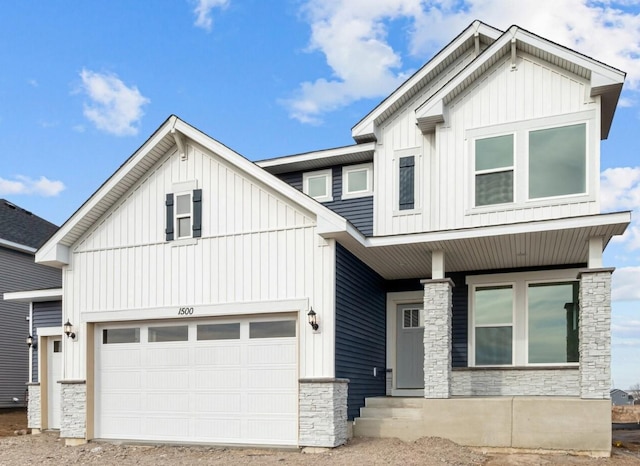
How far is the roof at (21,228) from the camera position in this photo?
21.3 meters

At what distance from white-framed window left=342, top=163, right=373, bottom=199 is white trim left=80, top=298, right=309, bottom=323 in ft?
12.2

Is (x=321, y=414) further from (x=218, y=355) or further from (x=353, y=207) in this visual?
(x=353, y=207)

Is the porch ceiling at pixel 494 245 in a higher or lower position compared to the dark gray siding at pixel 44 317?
higher

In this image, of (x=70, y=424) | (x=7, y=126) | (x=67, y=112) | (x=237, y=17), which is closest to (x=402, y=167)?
(x=237, y=17)

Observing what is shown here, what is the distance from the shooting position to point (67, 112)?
63.0 feet

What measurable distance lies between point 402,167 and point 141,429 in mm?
7655

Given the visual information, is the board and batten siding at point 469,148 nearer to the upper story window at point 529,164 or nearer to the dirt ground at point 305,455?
the upper story window at point 529,164

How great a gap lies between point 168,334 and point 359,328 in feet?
12.8

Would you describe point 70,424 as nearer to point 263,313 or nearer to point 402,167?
point 263,313

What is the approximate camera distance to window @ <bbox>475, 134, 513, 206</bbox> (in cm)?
1097

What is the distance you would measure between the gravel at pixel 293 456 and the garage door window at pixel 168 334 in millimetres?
2062

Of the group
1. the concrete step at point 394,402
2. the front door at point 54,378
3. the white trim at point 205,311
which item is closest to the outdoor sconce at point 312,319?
the white trim at point 205,311

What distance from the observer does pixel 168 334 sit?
463 inches

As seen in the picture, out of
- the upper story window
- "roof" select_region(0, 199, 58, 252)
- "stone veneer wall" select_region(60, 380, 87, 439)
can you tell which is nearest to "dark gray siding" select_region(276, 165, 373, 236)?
the upper story window
